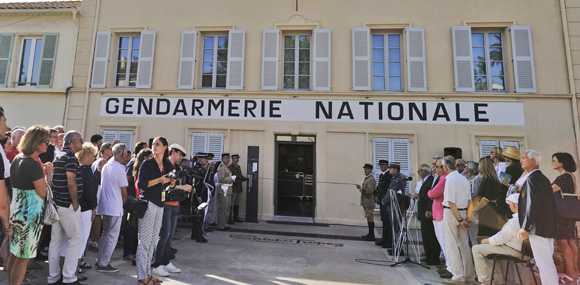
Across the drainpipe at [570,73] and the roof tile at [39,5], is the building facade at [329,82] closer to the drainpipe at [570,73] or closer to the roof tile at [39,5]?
the drainpipe at [570,73]

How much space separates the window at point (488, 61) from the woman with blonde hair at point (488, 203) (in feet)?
17.6

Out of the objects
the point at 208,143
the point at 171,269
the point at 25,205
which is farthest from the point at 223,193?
the point at 25,205

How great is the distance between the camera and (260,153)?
29.5 ft

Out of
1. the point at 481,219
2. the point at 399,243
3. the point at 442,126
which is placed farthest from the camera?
the point at 442,126

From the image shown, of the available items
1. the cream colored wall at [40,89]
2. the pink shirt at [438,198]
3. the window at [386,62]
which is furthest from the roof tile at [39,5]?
the pink shirt at [438,198]

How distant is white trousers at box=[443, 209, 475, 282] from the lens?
164 inches

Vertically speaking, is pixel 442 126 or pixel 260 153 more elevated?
pixel 442 126

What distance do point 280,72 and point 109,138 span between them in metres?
5.79

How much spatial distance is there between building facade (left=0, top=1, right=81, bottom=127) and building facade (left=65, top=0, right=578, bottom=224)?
440 mm

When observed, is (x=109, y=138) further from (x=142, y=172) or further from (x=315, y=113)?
(x=142, y=172)

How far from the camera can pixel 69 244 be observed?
343cm

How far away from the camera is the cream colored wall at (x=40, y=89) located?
959 cm

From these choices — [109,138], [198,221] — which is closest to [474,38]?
[198,221]

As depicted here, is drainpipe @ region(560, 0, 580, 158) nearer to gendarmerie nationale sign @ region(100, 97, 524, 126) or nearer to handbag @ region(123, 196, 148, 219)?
gendarmerie nationale sign @ region(100, 97, 524, 126)
